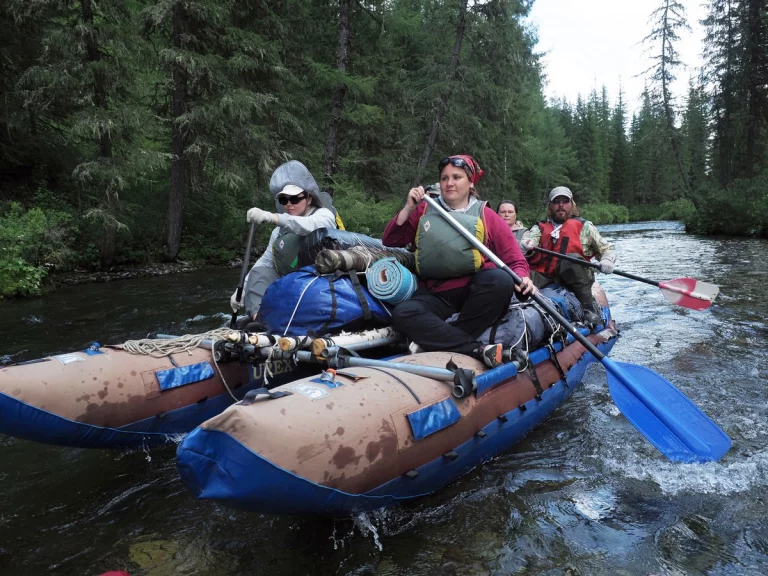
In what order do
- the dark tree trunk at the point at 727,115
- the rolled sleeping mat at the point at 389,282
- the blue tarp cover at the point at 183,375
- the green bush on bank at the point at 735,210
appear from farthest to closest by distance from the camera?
the dark tree trunk at the point at 727,115, the green bush on bank at the point at 735,210, the rolled sleeping mat at the point at 389,282, the blue tarp cover at the point at 183,375

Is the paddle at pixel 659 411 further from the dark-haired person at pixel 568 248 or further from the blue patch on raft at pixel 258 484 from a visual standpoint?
the dark-haired person at pixel 568 248

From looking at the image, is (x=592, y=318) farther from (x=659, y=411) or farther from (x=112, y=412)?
(x=112, y=412)

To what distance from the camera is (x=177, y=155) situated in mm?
12266

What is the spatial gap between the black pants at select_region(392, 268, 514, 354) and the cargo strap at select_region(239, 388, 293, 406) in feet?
4.46

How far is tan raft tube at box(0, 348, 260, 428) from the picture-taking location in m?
2.91

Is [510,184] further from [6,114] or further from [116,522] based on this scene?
[116,522]

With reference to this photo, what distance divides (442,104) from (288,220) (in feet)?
42.0

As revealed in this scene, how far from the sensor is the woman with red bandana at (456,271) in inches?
140

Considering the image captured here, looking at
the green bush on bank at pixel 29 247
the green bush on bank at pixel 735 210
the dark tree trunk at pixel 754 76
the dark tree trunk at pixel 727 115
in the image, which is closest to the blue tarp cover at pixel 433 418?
the green bush on bank at pixel 29 247

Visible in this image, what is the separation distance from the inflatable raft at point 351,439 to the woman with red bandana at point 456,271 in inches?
8.5

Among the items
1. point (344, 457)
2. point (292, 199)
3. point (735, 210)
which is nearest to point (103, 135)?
point (292, 199)

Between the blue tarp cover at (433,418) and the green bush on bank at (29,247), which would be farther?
the green bush on bank at (29,247)

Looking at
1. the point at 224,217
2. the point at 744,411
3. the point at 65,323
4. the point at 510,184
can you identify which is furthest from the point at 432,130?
the point at 744,411

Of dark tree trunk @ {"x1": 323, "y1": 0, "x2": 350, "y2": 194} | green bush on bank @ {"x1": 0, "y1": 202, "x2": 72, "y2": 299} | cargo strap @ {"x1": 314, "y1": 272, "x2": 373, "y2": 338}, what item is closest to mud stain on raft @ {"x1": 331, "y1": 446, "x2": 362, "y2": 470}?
cargo strap @ {"x1": 314, "y1": 272, "x2": 373, "y2": 338}
